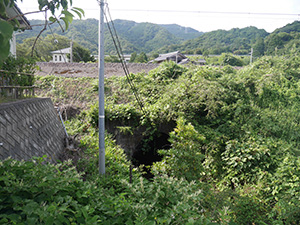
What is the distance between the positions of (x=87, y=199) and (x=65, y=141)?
16.8 ft

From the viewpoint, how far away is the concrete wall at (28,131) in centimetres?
362

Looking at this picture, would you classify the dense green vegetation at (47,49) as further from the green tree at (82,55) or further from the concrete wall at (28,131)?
the concrete wall at (28,131)

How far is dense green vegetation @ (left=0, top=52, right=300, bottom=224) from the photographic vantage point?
199 cm

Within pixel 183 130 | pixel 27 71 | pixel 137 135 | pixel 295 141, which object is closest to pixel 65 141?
pixel 27 71

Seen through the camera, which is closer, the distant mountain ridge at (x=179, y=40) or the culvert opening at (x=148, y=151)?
the culvert opening at (x=148, y=151)

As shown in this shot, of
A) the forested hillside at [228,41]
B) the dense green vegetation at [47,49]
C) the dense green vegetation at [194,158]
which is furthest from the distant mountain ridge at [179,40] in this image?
the dense green vegetation at [194,158]

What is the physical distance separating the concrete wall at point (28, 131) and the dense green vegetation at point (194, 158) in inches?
25.4

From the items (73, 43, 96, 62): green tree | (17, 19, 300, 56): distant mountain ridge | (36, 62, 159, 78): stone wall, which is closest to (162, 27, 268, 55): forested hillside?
(17, 19, 300, 56): distant mountain ridge

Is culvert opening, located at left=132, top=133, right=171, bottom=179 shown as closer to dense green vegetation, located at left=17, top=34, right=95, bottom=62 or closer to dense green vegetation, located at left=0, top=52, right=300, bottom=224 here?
dense green vegetation, located at left=0, top=52, right=300, bottom=224

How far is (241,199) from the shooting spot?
5164 millimetres

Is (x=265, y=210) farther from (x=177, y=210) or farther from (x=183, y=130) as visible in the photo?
(x=177, y=210)

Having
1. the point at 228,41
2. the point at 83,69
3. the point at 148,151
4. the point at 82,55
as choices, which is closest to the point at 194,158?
the point at 148,151

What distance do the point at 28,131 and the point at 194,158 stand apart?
3545 millimetres

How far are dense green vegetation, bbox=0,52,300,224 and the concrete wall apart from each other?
0.65 m
